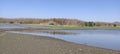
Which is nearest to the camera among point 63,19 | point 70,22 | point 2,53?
point 2,53

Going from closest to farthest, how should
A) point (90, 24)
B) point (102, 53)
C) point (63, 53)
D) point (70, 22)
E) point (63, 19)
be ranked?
point (63, 53), point (102, 53), point (90, 24), point (70, 22), point (63, 19)

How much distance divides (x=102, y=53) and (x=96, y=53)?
0.50 meters

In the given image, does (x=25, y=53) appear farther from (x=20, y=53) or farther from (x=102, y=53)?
(x=102, y=53)

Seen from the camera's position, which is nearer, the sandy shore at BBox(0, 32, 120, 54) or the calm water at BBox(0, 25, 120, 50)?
the sandy shore at BBox(0, 32, 120, 54)

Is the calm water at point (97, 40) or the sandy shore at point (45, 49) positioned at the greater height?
the sandy shore at point (45, 49)

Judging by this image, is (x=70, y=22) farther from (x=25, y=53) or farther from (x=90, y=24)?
(x=25, y=53)

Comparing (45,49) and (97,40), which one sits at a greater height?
(45,49)

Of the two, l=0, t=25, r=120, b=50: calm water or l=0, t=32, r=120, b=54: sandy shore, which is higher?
l=0, t=32, r=120, b=54: sandy shore

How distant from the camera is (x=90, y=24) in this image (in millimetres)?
114312

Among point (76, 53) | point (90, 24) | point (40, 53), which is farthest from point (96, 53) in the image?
point (90, 24)

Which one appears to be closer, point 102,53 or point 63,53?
point 63,53

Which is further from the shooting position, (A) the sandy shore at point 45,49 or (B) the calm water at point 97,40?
(B) the calm water at point 97,40

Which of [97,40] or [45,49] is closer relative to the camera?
[45,49]

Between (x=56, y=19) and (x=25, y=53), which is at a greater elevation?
(x=25, y=53)
